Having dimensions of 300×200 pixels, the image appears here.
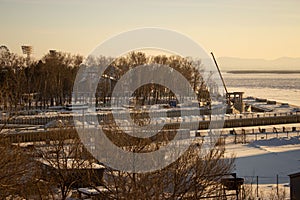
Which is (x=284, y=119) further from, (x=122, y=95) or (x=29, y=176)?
(x=29, y=176)

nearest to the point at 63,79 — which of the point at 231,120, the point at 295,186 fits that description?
the point at 231,120

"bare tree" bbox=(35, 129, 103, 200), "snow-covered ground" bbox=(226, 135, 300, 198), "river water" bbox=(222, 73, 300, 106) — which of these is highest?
"river water" bbox=(222, 73, 300, 106)

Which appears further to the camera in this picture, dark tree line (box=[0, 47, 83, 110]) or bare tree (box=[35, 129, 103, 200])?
dark tree line (box=[0, 47, 83, 110])

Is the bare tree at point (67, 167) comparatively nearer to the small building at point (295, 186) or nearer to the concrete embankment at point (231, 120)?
the small building at point (295, 186)

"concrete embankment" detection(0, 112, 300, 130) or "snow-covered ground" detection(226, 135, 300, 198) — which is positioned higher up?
"concrete embankment" detection(0, 112, 300, 130)

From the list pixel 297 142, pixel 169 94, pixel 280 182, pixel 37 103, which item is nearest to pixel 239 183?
pixel 280 182

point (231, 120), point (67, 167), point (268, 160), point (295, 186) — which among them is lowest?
point (268, 160)

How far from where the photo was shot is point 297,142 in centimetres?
2831

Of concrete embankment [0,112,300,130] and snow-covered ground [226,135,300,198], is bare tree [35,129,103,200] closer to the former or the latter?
snow-covered ground [226,135,300,198]

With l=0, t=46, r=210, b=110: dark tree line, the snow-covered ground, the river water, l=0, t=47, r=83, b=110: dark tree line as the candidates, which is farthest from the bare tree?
the river water

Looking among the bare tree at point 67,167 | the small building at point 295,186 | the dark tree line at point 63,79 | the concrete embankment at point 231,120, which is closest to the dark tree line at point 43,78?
the dark tree line at point 63,79

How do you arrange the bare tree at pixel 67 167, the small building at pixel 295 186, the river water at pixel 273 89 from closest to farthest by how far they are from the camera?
1. the small building at pixel 295 186
2. the bare tree at pixel 67 167
3. the river water at pixel 273 89

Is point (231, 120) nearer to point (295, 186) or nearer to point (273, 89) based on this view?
point (295, 186)

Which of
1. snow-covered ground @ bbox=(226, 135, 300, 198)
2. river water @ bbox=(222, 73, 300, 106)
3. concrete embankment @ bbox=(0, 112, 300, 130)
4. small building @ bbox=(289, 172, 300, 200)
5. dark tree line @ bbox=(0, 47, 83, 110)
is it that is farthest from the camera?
river water @ bbox=(222, 73, 300, 106)
